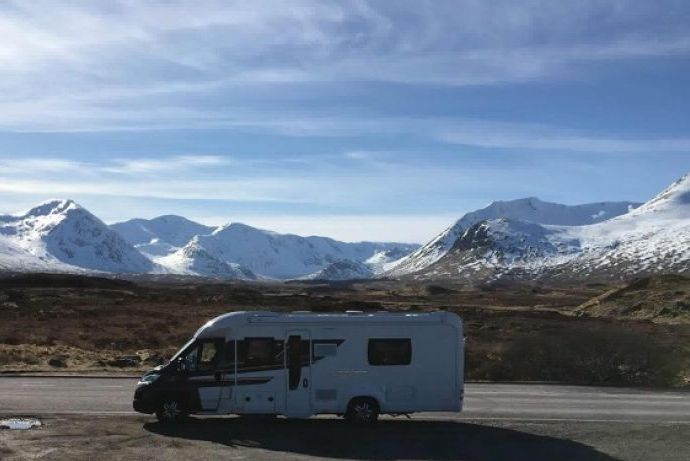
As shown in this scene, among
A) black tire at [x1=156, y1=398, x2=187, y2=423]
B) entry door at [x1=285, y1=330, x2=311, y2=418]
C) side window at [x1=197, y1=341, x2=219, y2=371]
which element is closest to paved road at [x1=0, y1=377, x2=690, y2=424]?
black tire at [x1=156, y1=398, x2=187, y2=423]

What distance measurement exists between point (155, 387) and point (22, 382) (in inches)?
363

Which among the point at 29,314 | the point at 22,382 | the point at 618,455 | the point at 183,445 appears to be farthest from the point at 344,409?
the point at 29,314

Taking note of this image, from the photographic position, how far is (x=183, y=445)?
1571 cm

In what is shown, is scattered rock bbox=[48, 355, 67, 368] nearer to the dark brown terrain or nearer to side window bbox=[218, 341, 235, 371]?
the dark brown terrain

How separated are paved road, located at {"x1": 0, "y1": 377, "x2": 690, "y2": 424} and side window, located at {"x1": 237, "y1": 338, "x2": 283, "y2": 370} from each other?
336 cm

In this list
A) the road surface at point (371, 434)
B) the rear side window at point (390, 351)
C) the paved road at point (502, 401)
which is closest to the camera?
the road surface at point (371, 434)

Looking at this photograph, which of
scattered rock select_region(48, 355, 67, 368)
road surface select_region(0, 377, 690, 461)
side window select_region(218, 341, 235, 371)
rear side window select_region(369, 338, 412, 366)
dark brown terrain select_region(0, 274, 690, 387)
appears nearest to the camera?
road surface select_region(0, 377, 690, 461)

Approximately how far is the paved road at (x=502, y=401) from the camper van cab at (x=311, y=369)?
1763 millimetres

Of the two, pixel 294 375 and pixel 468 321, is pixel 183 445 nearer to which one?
→ pixel 294 375

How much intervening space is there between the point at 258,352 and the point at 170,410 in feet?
7.69

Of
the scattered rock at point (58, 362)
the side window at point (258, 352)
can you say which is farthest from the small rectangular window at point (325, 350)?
the scattered rock at point (58, 362)

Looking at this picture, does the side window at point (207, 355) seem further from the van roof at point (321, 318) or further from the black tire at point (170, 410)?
the black tire at point (170, 410)

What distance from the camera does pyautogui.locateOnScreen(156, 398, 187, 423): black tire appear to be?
18.2 m

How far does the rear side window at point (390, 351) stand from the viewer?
18375 mm
